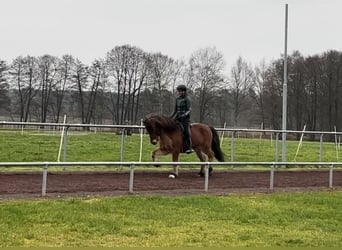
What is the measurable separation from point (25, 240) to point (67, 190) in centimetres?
403

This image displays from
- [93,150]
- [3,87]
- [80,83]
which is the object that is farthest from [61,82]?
[93,150]

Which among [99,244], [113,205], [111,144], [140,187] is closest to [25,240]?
[99,244]

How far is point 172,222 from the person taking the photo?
7.86 metres

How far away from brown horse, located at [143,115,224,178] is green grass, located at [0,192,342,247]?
11.4 feet

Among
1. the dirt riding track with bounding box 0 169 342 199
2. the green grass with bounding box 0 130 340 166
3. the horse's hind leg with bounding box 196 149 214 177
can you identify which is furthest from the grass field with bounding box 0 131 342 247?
the green grass with bounding box 0 130 340 166

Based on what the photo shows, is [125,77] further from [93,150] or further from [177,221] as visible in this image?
[177,221]

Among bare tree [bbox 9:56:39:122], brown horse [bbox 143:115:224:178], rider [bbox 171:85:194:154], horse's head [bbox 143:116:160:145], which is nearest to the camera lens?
horse's head [bbox 143:116:160:145]

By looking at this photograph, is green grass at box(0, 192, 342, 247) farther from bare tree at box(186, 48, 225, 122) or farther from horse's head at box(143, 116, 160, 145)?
bare tree at box(186, 48, 225, 122)

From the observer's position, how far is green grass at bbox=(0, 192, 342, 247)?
6684mm

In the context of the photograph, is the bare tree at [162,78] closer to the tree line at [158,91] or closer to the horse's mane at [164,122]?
the tree line at [158,91]

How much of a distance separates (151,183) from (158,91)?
6528 centimetres

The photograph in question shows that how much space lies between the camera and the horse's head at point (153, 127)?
43.1ft

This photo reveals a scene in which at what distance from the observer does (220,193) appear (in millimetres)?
10883

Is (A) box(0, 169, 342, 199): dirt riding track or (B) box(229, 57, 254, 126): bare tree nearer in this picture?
(A) box(0, 169, 342, 199): dirt riding track
